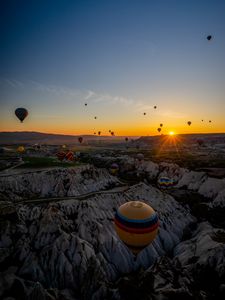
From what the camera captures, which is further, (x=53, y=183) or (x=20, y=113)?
(x=20, y=113)

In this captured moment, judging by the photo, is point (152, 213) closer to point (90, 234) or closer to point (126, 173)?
point (90, 234)

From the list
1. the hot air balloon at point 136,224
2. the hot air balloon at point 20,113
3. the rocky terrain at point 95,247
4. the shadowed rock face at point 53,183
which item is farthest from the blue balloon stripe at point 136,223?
the hot air balloon at point 20,113

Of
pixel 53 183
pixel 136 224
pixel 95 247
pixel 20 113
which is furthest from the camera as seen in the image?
pixel 20 113

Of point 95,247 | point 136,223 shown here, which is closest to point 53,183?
point 95,247

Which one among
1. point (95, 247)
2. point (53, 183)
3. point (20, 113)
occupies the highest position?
point (20, 113)

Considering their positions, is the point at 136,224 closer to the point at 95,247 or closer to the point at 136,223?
the point at 136,223

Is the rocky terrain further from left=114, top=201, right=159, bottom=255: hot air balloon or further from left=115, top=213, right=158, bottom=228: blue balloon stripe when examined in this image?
left=115, top=213, right=158, bottom=228: blue balloon stripe
